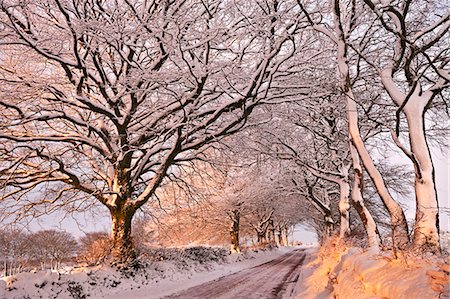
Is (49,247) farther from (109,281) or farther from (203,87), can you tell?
(203,87)

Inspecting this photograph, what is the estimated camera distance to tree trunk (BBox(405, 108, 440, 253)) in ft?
19.8

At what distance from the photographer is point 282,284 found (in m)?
12.4

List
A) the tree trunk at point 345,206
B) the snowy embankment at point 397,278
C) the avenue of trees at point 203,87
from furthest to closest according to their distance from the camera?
the tree trunk at point 345,206, the avenue of trees at point 203,87, the snowy embankment at point 397,278

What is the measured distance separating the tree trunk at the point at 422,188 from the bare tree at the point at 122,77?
4.08 m

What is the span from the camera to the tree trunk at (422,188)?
6043 mm

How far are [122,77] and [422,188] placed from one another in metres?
9.25

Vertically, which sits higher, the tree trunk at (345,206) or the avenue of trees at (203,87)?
the avenue of trees at (203,87)

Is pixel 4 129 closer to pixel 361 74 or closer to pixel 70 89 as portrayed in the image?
pixel 70 89

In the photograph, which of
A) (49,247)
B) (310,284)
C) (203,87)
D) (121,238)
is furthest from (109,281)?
(49,247)

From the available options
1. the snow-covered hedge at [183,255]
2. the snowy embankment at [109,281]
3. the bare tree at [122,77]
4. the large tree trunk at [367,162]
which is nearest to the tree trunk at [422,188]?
the large tree trunk at [367,162]

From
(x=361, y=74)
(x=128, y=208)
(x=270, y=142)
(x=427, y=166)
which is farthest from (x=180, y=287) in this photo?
(x=361, y=74)

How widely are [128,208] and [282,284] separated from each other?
6.45 m

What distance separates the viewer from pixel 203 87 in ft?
36.0

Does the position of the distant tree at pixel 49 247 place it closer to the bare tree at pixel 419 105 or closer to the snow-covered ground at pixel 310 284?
the snow-covered ground at pixel 310 284
